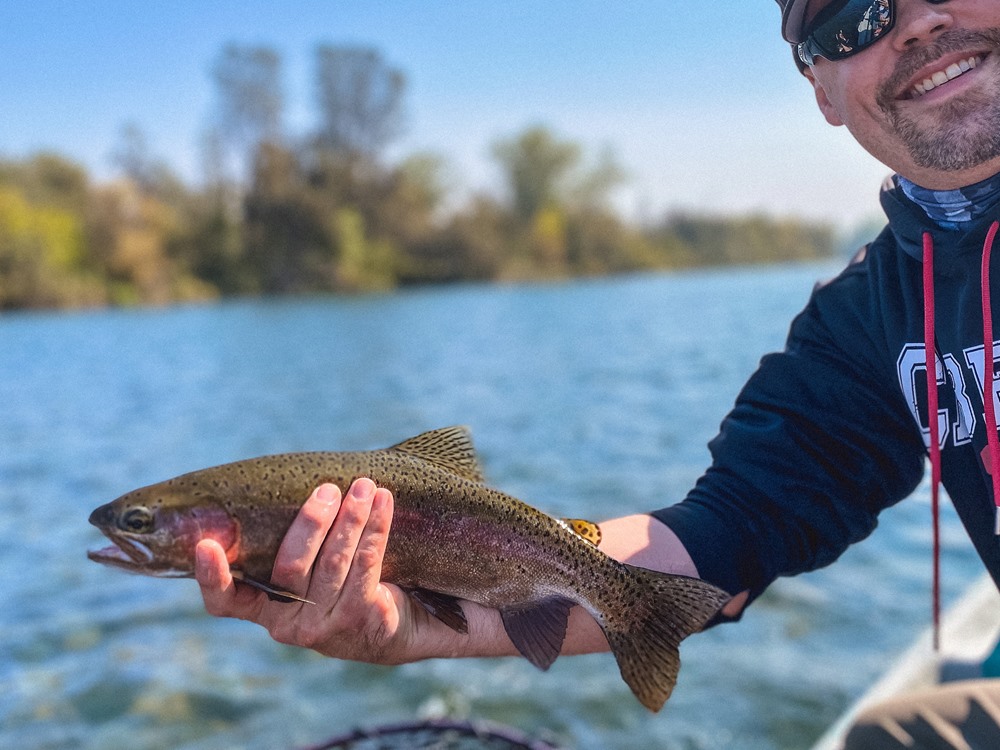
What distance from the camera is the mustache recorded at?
2.25m

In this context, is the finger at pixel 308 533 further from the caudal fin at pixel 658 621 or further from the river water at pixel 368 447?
the river water at pixel 368 447

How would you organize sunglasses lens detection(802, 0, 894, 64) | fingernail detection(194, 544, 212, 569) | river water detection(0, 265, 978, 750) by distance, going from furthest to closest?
river water detection(0, 265, 978, 750) → sunglasses lens detection(802, 0, 894, 64) → fingernail detection(194, 544, 212, 569)

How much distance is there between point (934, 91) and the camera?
7.64 ft

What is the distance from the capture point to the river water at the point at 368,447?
6.04m

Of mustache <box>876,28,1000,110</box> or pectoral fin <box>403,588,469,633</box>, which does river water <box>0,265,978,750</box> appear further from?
pectoral fin <box>403,588,469,633</box>

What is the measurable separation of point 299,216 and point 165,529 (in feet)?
222

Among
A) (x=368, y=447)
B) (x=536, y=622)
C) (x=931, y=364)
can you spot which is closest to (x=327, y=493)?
(x=536, y=622)

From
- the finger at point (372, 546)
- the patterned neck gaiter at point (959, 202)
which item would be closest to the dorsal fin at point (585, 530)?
the finger at point (372, 546)

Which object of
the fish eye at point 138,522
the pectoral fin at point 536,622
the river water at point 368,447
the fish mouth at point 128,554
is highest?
the fish eye at point 138,522

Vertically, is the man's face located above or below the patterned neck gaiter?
above

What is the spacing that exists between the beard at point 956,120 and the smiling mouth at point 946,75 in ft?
0.09

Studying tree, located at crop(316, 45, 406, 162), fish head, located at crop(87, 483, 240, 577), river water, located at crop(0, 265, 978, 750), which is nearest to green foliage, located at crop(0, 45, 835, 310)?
tree, located at crop(316, 45, 406, 162)

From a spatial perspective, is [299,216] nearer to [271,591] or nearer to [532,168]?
[532,168]

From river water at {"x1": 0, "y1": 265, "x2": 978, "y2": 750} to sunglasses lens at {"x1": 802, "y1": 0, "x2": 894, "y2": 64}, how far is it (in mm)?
1564
